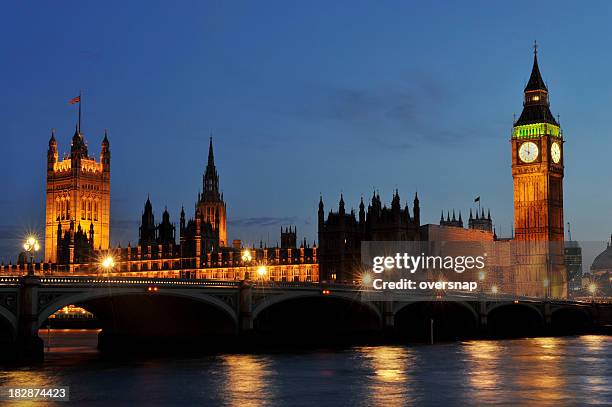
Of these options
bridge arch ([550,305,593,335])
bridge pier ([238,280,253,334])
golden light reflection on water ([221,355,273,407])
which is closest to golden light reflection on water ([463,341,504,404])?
golden light reflection on water ([221,355,273,407])

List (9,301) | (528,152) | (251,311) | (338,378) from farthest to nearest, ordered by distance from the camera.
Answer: (528,152) < (251,311) < (9,301) < (338,378)

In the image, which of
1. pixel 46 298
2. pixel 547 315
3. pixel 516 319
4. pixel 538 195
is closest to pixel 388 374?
pixel 46 298

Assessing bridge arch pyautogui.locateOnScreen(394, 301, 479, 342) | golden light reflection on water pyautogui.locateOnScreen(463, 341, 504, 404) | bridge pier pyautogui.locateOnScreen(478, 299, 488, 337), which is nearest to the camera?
golden light reflection on water pyautogui.locateOnScreen(463, 341, 504, 404)

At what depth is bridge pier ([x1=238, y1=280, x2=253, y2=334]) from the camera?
79.1 meters

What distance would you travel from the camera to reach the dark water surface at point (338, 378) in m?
48.9

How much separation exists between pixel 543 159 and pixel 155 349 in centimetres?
10044

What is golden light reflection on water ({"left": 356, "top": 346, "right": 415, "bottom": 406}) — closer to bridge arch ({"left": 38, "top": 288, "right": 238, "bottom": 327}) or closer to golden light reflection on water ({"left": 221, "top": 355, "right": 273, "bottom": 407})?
golden light reflection on water ({"left": 221, "top": 355, "right": 273, "bottom": 407})

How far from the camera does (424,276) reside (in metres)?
137

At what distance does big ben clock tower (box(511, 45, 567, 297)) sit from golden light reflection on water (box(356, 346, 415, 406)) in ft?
269

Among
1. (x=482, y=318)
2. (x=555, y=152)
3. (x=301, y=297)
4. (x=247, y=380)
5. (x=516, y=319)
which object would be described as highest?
(x=555, y=152)

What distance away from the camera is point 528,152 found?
168m

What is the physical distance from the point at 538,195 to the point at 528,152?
770 cm

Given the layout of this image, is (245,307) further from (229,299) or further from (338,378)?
(338,378)

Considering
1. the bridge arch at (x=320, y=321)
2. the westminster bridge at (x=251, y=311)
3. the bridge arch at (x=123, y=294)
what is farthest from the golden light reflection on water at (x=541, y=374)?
the bridge arch at (x=123, y=294)
